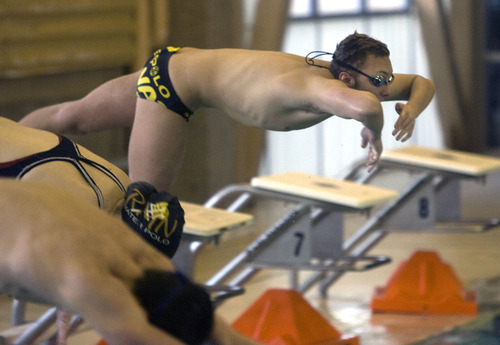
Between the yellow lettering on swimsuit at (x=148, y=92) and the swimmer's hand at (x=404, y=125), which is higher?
the swimmer's hand at (x=404, y=125)

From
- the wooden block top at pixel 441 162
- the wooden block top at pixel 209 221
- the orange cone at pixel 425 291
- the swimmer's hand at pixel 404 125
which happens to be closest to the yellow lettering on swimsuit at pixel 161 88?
the wooden block top at pixel 209 221

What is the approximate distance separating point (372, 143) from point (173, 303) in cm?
61

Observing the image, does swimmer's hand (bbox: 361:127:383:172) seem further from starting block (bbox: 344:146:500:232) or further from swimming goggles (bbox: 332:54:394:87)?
starting block (bbox: 344:146:500:232)

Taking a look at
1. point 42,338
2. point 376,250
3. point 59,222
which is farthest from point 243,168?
point 59,222

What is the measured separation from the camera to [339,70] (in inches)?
69.7

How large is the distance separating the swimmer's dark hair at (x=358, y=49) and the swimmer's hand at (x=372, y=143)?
0.13 meters

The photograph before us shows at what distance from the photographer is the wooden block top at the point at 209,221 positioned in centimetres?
279

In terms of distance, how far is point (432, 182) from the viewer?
13.7 ft

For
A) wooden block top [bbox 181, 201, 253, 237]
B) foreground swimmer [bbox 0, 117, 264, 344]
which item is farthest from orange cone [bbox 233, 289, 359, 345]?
foreground swimmer [bbox 0, 117, 264, 344]

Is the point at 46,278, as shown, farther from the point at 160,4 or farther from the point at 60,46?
the point at 160,4

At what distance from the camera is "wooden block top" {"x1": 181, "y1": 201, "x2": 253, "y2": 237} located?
2.79 m

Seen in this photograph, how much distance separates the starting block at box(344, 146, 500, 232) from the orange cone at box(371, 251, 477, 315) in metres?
0.18

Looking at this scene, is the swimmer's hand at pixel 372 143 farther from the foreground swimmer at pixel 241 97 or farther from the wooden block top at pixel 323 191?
the wooden block top at pixel 323 191

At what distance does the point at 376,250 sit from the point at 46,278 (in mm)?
4117
